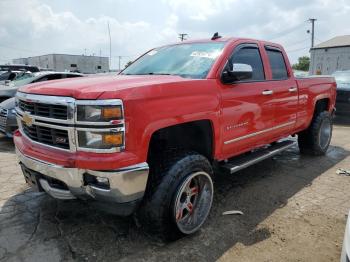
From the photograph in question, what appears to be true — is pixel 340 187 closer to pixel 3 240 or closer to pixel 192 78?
pixel 192 78

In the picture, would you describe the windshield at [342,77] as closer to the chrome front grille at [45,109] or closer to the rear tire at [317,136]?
the rear tire at [317,136]

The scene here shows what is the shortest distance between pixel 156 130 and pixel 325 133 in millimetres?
4715

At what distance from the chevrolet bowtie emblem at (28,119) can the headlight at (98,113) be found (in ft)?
2.35

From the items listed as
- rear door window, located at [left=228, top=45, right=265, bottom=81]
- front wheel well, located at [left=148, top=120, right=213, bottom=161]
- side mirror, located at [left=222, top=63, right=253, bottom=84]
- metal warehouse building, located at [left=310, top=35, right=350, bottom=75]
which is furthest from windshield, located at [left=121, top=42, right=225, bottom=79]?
metal warehouse building, located at [left=310, top=35, right=350, bottom=75]

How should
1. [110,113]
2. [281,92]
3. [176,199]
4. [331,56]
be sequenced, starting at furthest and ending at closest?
[331,56] < [281,92] < [176,199] < [110,113]

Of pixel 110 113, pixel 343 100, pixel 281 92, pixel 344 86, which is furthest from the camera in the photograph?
pixel 344 86

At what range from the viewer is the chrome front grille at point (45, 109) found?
2.78 m

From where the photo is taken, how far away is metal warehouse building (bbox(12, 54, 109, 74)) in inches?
1358

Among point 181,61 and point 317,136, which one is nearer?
point 181,61

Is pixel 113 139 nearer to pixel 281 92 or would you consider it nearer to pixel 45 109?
pixel 45 109

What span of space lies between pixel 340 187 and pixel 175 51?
2.94 metres

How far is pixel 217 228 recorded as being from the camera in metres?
3.54

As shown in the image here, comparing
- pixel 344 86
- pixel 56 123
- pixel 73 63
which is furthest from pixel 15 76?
pixel 73 63

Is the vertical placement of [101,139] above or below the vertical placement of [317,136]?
above
